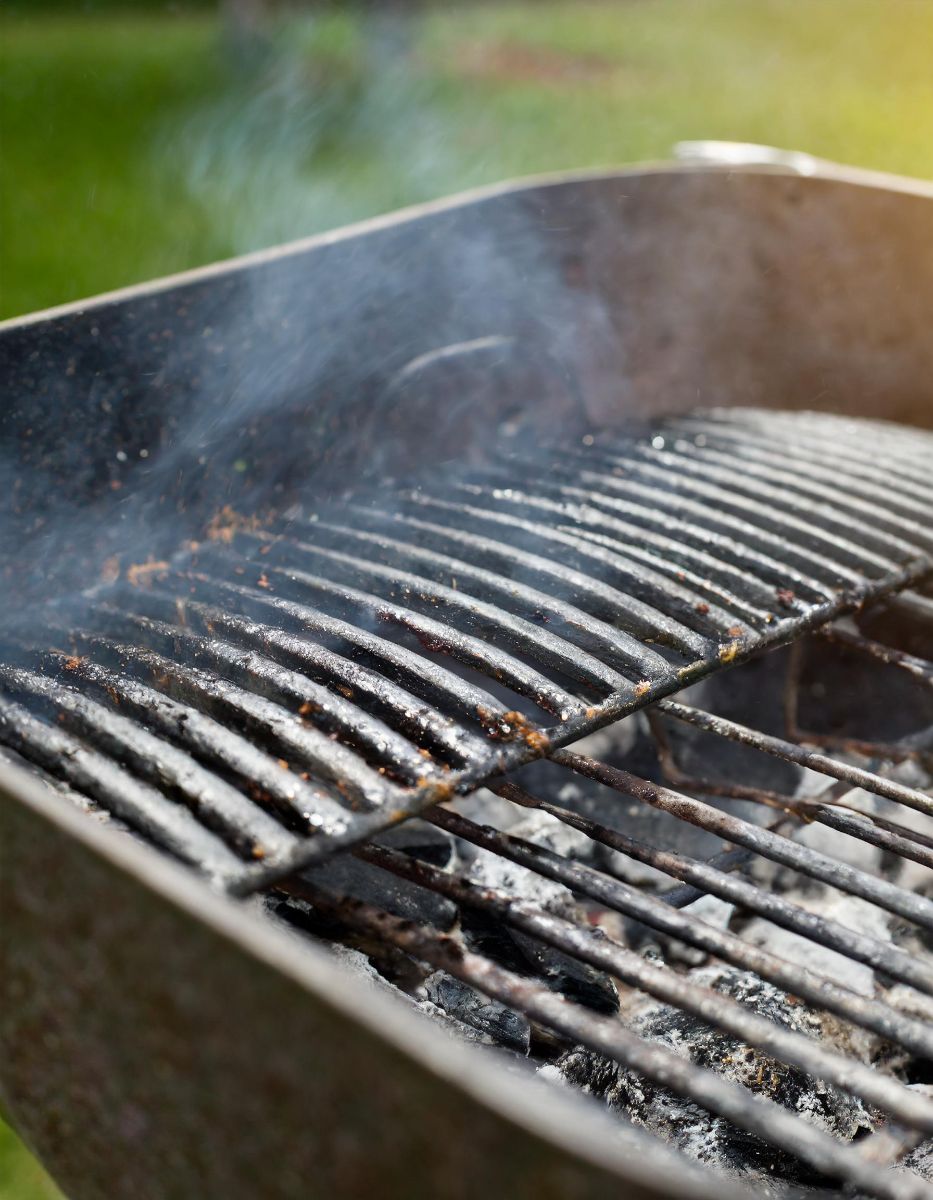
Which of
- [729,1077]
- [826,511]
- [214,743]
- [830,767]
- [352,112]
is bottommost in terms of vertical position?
[729,1077]

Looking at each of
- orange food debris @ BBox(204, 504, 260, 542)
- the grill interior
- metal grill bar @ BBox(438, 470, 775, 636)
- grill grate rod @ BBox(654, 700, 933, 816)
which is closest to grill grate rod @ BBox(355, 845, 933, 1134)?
the grill interior

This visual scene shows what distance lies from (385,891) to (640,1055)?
2.38 ft

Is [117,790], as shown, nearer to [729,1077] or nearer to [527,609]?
[527,609]

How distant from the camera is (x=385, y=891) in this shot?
1851 mm

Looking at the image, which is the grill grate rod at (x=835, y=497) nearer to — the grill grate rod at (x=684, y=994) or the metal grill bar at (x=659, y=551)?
the metal grill bar at (x=659, y=551)

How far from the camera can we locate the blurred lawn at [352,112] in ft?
21.5

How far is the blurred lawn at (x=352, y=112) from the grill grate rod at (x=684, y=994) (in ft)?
14.7

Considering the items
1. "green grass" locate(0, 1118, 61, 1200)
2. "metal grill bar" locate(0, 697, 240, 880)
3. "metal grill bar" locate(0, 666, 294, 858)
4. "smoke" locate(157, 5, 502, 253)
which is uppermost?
"smoke" locate(157, 5, 502, 253)

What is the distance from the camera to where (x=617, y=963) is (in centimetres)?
132

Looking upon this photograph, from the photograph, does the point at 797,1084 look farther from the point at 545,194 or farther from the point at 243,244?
the point at 243,244

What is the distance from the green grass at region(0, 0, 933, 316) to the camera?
6.55 m

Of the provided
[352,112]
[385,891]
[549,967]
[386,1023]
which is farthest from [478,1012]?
[352,112]

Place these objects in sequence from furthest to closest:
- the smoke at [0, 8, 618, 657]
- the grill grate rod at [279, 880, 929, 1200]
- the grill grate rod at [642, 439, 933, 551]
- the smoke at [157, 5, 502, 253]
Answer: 1. the smoke at [157, 5, 502, 253]
2. the grill grate rod at [642, 439, 933, 551]
3. the smoke at [0, 8, 618, 657]
4. the grill grate rod at [279, 880, 929, 1200]

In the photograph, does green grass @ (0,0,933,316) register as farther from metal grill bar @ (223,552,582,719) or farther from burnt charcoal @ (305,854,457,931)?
burnt charcoal @ (305,854,457,931)
